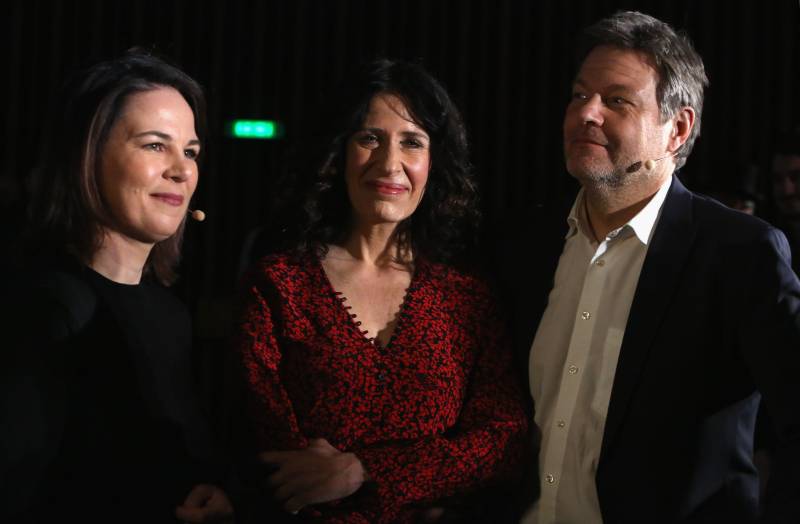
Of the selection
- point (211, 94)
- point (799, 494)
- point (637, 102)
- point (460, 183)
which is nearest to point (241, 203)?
point (211, 94)

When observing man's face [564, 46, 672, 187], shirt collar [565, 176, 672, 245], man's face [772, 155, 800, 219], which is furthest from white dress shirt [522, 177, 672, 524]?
man's face [772, 155, 800, 219]

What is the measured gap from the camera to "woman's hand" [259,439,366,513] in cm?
167

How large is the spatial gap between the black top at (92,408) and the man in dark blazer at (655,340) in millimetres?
781

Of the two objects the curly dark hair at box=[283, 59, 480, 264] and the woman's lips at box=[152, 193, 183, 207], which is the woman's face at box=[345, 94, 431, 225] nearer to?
the curly dark hair at box=[283, 59, 480, 264]

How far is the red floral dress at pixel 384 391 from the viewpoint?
5.65ft

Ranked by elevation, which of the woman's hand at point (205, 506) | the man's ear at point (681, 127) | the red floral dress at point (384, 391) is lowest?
the woman's hand at point (205, 506)

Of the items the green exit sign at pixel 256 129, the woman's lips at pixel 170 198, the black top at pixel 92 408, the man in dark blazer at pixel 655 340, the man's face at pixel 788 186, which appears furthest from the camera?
the green exit sign at pixel 256 129

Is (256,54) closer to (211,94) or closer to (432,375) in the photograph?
(211,94)

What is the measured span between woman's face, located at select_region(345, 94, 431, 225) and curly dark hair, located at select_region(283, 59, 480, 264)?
26 mm

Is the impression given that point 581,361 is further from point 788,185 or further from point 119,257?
point 788,185

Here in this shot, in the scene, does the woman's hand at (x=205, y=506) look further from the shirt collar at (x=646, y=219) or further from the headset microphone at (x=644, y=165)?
the headset microphone at (x=644, y=165)

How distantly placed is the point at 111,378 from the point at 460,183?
983mm

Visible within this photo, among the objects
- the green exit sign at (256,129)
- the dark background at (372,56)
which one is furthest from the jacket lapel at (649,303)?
the green exit sign at (256,129)

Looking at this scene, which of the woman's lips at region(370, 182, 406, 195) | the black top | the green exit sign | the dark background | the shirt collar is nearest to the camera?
the black top
